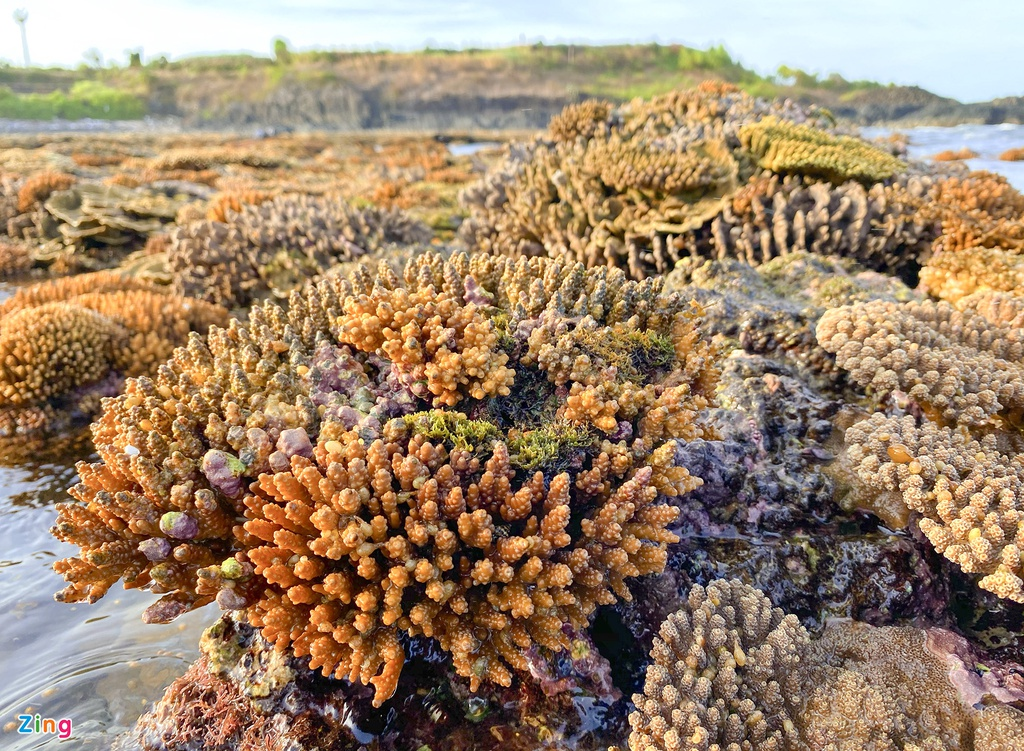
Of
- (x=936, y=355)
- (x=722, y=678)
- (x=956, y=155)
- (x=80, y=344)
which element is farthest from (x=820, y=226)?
(x=956, y=155)

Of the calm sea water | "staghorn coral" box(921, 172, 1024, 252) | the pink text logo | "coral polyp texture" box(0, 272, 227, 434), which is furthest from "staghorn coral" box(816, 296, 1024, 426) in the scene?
"coral polyp texture" box(0, 272, 227, 434)

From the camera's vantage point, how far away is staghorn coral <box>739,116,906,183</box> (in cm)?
652

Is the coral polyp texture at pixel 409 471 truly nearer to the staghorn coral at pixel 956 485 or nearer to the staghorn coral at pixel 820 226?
the staghorn coral at pixel 956 485

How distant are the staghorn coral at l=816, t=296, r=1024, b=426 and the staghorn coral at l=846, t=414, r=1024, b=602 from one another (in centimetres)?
17

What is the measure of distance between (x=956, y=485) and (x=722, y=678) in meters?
1.43

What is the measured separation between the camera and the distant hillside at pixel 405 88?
54125 millimetres

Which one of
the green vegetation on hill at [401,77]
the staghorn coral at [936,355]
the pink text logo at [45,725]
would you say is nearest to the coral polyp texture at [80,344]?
the pink text logo at [45,725]

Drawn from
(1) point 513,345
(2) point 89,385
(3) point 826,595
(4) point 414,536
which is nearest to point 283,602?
(4) point 414,536

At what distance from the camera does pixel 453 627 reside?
2074mm

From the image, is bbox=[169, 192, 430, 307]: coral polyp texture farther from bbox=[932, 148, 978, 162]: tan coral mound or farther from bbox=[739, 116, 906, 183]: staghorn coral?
bbox=[932, 148, 978, 162]: tan coral mound

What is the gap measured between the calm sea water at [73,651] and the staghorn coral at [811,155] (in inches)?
279

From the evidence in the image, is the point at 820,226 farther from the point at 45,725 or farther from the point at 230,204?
the point at 230,204

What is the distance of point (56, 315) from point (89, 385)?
0.72m

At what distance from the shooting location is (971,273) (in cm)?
483
